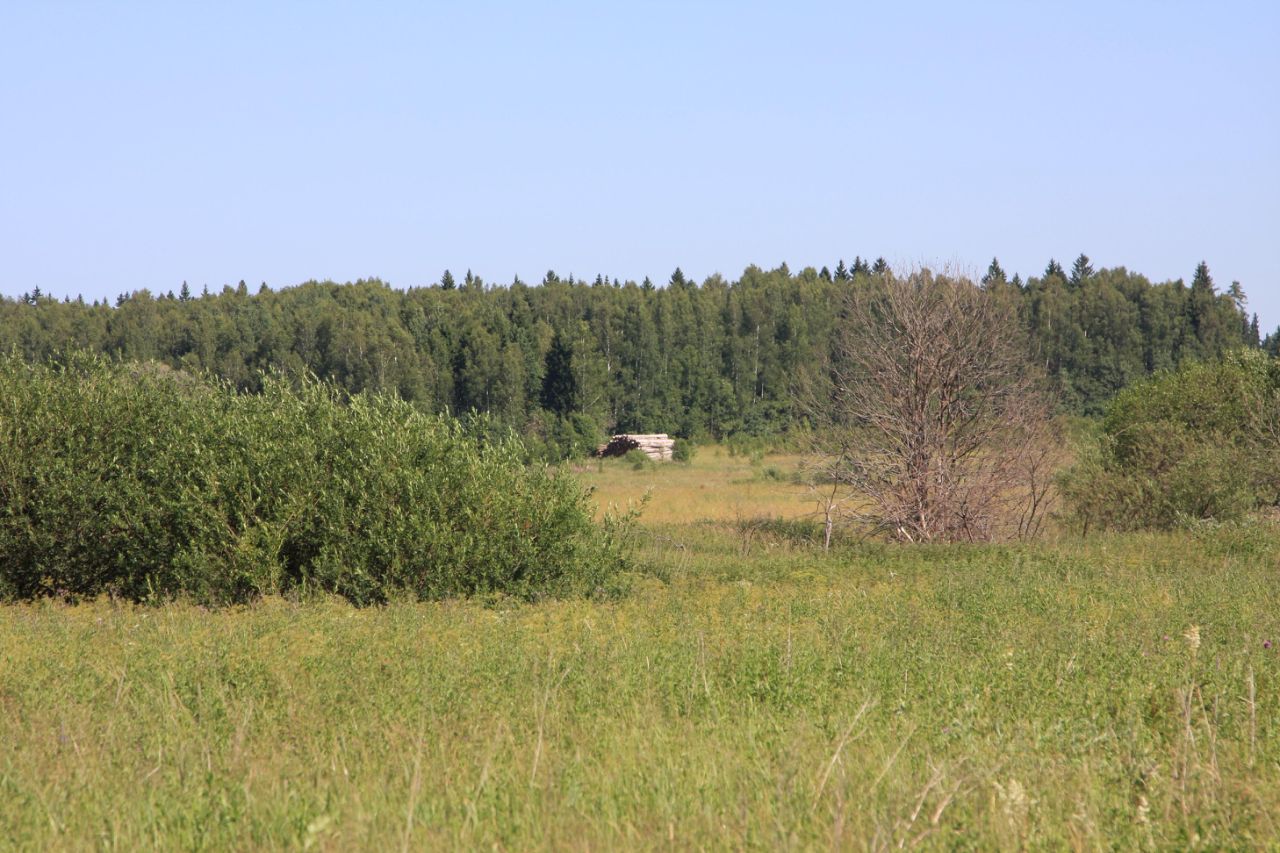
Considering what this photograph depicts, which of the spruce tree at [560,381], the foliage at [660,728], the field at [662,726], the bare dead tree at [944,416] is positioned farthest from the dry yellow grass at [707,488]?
the spruce tree at [560,381]

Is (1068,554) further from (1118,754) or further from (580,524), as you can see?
(1118,754)

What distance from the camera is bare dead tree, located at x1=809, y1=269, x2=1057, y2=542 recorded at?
2533 centimetres

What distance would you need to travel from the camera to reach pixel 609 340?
10981 centimetres

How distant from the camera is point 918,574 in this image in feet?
57.2

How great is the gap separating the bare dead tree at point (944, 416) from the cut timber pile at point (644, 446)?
4279cm

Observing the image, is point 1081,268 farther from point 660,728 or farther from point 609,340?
point 660,728

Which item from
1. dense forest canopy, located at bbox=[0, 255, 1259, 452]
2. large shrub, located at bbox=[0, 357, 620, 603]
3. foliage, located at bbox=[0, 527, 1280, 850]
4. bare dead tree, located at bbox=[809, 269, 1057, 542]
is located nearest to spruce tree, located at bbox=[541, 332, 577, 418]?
dense forest canopy, located at bbox=[0, 255, 1259, 452]

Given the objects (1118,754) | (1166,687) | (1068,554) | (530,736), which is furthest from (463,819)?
(1068,554)

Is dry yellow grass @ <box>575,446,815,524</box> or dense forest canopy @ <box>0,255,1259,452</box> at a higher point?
dense forest canopy @ <box>0,255,1259,452</box>

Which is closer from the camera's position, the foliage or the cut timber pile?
the foliage

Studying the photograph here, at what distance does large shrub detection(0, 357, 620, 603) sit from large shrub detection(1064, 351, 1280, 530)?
15.7m

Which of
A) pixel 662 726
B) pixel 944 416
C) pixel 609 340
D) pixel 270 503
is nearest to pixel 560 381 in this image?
pixel 609 340

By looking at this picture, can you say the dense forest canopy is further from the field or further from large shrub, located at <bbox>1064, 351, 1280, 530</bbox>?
the field

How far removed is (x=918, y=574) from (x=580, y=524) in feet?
17.5
